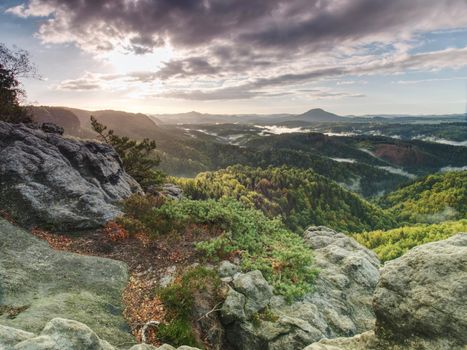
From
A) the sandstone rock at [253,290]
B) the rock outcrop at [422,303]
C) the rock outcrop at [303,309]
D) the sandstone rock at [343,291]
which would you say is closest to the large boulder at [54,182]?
the sandstone rock at [253,290]

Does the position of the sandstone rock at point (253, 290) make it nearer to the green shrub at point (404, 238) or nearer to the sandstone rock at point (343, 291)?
the sandstone rock at point (343, 291)

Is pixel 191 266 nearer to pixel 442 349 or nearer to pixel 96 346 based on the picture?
pixel 96 346

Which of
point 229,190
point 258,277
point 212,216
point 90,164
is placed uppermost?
point 90,164

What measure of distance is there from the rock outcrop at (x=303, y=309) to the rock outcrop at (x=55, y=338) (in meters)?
7.04

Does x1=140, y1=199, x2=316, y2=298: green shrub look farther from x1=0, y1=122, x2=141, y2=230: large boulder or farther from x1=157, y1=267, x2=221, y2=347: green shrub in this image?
x1=0, y1=122, x2=141, y2=230: large boulder

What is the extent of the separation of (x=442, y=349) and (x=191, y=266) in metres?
11.8

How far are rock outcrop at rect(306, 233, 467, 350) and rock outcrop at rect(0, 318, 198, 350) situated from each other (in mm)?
5046

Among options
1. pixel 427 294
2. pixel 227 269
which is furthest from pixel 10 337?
pixel 227 269

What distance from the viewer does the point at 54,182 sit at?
22734 millimetres

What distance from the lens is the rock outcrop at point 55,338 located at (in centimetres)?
649

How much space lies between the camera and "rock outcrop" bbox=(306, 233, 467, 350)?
7.22 metres

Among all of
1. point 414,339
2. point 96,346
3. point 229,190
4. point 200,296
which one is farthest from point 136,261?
point 229,190

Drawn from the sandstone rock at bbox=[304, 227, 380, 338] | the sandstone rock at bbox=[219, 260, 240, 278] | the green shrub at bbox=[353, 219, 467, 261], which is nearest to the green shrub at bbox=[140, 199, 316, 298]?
the sandstone rock at bbox=[219, 260, 240, 278]

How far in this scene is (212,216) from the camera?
21281 mm
